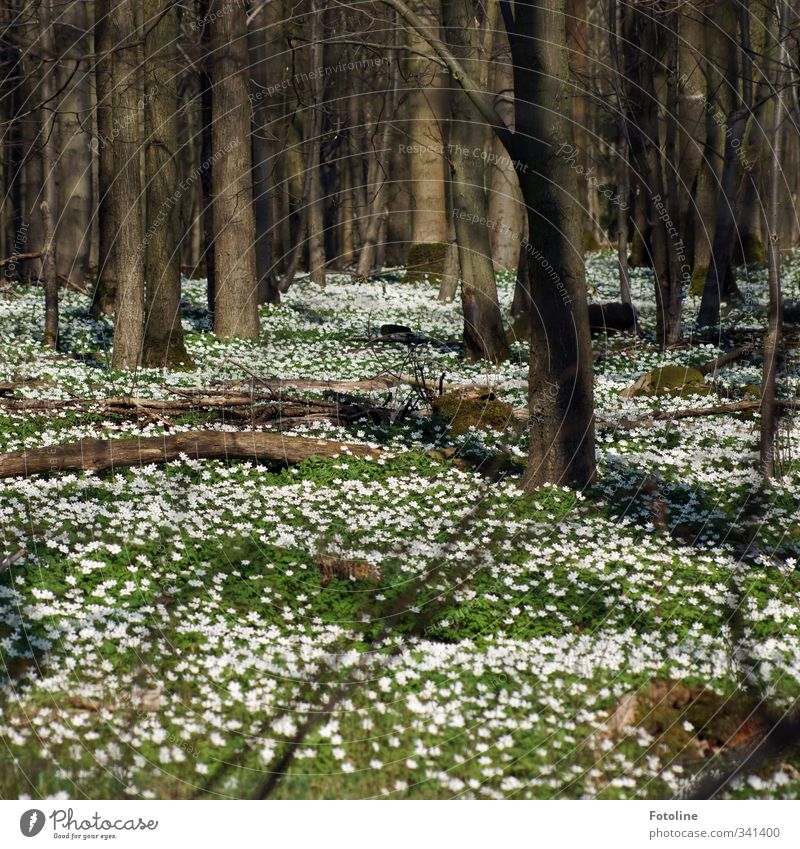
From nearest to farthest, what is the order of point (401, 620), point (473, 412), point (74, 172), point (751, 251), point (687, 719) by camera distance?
point (687, 719), point (401, 620), point (473, 412), point (74, 172), point (751, 251)

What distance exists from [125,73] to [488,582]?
11.8 metres

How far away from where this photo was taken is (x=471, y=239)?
59.6 ft

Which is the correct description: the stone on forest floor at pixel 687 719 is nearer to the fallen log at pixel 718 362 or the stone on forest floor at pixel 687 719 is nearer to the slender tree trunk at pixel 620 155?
the fallen log at pixel 718 362

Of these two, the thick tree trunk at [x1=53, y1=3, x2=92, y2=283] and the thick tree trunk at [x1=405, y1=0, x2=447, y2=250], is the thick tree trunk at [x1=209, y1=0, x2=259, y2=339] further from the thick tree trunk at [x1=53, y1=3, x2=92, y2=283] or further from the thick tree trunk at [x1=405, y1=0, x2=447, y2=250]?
the thick tree trunk at [x1=53, y1=3, x2=92, y2=283]

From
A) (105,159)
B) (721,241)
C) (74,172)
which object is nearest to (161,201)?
(105,159)

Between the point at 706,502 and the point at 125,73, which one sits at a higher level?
the point at 125,73

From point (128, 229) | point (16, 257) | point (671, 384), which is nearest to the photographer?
point (671, 384)

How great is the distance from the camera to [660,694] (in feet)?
21.0

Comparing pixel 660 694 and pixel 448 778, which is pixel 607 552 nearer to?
pixel 660 694

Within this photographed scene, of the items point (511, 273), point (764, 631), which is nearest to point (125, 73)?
point (764, 631)

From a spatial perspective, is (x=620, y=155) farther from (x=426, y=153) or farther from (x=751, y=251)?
(x=751, y=251)

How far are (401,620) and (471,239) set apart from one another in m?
12.0

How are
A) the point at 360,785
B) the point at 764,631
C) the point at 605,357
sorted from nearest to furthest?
1. the point at 360,785
2. the point at 764,631
3. the point at 605,357
